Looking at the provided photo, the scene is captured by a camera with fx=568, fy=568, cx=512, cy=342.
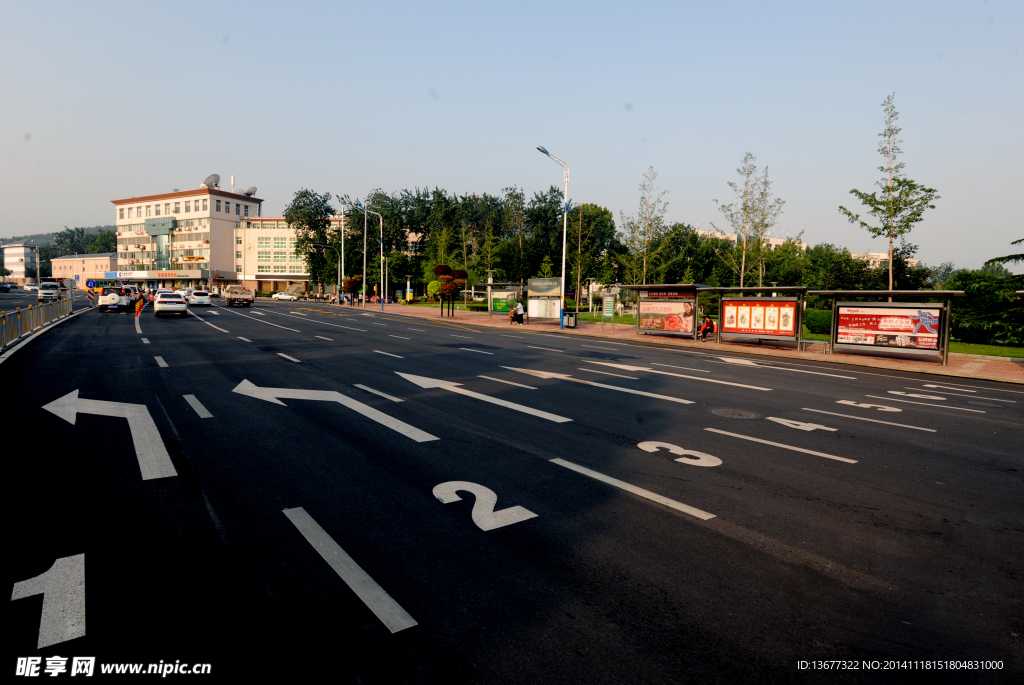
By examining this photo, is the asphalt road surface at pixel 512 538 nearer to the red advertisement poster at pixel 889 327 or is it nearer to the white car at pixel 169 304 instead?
the red advertisement poster at pixel 889 327

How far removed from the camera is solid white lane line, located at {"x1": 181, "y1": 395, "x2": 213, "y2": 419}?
9.23 metres

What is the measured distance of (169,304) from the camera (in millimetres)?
35031

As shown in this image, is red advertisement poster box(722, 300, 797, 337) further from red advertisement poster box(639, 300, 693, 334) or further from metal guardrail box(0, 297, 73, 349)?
metal guardrail box(0, 297, 73, 349)

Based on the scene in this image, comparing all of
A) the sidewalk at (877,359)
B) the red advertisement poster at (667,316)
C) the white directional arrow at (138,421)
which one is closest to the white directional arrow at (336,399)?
the white directional arrow at (138,421)

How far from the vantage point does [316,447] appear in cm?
748

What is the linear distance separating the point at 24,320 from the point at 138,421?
18.6m

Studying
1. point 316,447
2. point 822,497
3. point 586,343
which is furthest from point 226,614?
point 586,343

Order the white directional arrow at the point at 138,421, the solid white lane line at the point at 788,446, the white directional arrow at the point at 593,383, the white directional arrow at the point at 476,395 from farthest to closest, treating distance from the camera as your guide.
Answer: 1. the white directional arrow at the point at 593,383
2. the white directional arrow at the point at 476,395
3. the solid white lane line at the point at 788,446
4. the white directional arrow at the point at 138,421

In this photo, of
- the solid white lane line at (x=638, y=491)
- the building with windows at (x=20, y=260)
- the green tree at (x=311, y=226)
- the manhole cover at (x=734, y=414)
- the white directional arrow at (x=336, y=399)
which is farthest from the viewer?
the building with windows at (x=20, y=260)

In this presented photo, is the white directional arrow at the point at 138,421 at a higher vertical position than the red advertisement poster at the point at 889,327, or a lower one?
lower

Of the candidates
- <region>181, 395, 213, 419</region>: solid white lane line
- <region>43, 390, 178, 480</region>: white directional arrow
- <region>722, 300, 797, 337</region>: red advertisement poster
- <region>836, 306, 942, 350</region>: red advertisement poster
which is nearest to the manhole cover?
<region>43, 390, 178, 480</region>: white directional arrow

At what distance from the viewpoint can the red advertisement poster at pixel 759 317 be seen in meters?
23.5

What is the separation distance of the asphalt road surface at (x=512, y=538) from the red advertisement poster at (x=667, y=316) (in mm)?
16712

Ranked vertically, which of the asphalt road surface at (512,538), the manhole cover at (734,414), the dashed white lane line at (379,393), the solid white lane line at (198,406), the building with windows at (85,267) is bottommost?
the asphalt road surface at (512,538)
